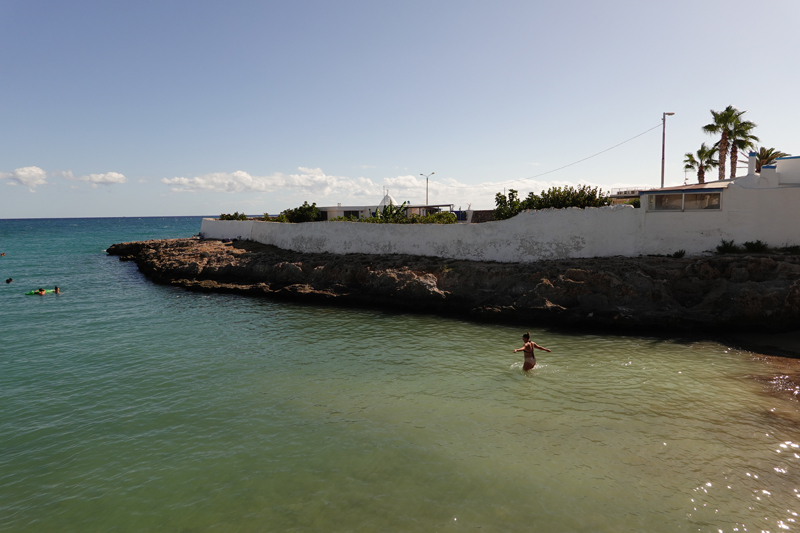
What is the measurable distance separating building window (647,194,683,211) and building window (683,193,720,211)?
31 centimetres

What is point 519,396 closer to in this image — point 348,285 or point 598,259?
point 598,259

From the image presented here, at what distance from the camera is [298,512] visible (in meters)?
7.84

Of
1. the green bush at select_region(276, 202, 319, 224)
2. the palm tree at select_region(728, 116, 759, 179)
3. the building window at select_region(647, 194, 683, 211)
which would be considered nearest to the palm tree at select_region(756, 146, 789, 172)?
the palm tree at select_region(728, 116, 759, 179)

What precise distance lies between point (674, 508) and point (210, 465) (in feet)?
30.1

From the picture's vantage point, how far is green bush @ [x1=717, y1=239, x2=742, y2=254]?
21.4 m

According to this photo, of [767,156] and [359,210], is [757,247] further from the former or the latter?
[359,210]

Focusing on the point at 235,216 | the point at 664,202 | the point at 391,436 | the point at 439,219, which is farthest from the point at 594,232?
the point at 235,216

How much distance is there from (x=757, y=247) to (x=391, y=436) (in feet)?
70.3

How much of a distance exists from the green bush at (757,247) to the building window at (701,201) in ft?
7.80

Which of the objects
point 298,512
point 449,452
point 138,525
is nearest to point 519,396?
point 449,452

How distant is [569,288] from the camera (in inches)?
824

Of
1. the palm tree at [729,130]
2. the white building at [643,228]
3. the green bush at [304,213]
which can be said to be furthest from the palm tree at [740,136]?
the green bush at [304,213]

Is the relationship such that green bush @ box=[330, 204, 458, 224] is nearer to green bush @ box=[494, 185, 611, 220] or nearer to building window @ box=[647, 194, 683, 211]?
green bush @ box=[494, 185, 611, 220]

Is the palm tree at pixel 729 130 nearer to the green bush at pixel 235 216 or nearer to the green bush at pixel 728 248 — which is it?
the green bush at pixel 728 248
